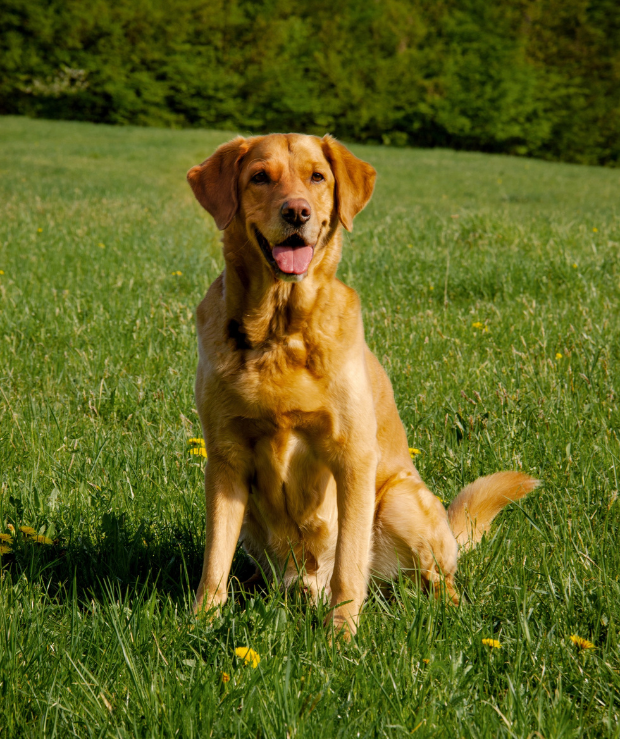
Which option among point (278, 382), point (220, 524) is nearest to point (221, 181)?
→ point (278, 382)

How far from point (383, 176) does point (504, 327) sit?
17167mm

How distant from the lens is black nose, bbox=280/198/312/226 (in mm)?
2273

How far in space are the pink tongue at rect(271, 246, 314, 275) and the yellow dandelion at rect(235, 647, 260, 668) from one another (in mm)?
1160

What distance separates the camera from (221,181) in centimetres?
250

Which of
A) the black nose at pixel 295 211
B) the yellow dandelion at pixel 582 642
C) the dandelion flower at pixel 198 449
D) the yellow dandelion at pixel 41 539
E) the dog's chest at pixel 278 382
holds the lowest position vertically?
the dandelion flower at pixel 198 449

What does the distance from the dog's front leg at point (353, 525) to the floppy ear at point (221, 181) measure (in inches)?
36.2

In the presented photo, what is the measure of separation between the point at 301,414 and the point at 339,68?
39116 mm

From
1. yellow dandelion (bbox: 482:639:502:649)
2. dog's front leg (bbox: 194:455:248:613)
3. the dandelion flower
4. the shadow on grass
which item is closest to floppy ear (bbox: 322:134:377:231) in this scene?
dog's front leg (bbox: 194:455:248:613)

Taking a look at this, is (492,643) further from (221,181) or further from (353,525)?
(221,181)

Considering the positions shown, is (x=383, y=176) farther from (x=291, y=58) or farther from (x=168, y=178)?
(x=291, y=58)

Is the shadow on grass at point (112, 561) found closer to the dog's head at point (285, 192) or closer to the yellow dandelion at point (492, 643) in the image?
the yellow dandelion at point (492, 643)

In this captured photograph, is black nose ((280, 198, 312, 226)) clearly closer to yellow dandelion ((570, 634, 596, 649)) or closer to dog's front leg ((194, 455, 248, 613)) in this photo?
dog's front leg ((194, 455, 248, 613))

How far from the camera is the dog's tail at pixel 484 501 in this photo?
2.55 meters

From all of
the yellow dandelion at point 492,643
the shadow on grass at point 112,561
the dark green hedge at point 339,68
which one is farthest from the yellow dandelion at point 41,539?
the dark green hedge at point 339,68
